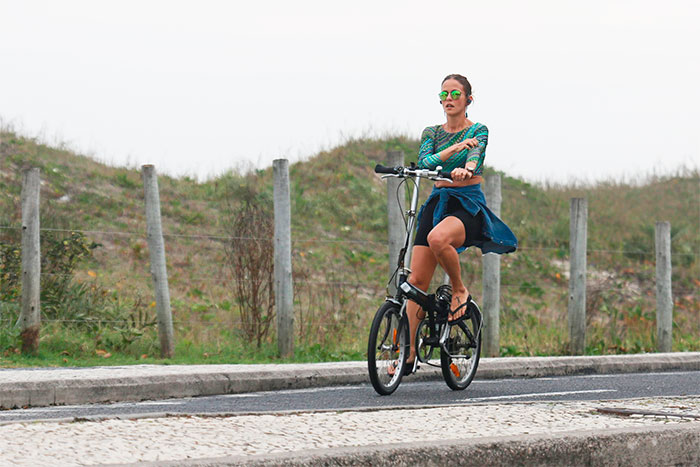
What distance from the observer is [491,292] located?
12.6 meters

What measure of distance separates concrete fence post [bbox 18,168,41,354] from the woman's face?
5.51 meters

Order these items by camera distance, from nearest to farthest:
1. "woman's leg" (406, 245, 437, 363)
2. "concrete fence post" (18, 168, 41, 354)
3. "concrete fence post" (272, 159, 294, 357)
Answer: "woman's leg" (406, 245, 437, 363) → "concrete fence post" (18, 168, 41, 354) → "concrete fence post" (272, 159, 294, 357)

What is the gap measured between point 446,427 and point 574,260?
8.58 metres

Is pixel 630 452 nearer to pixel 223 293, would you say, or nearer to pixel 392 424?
pixel 392 424

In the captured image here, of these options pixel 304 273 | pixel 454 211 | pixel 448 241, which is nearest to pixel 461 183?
pixel 454 211

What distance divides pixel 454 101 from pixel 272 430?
3635mm

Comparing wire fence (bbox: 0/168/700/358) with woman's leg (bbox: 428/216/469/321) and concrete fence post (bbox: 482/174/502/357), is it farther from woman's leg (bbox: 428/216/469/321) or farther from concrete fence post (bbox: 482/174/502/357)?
woman's leg (bbox: 428/216/469/321)

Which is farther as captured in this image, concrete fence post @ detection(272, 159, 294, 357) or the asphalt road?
concrete fence post @ detection(272, 159, 294, 357)

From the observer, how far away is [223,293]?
1942 centimetres

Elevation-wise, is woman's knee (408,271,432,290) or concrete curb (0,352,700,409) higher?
woman's knee (408,271,432,290)

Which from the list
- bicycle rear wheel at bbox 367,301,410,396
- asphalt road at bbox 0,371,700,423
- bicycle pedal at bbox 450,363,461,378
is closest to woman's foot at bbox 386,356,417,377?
bicycle rear wheel at bbox 367,301,410,396

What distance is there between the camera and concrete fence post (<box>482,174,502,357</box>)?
12383 mm

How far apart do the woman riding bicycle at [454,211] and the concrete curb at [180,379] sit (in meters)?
1.29

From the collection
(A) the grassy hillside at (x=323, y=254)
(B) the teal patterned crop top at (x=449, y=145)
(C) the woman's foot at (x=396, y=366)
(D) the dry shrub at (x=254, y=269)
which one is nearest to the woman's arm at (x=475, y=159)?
(B) the teal patterned crop top at (x=449, y=145)
